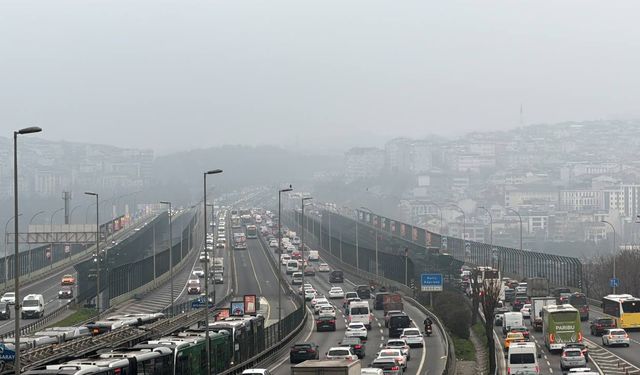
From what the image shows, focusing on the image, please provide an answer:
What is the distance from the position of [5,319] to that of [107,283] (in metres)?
9.90

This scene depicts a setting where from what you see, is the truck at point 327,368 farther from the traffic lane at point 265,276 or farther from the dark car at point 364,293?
the dark car at point 364,293

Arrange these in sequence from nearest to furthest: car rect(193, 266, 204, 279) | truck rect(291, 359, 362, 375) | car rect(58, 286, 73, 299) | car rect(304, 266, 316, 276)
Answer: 1. truck rect(291, 359, 362, 375)
2. car rect(58, 286, 73, 299)
3. car rect(193, 266, 204, 279)
4. car rect(304, 266, 316, 276)

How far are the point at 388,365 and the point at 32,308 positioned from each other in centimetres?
3812

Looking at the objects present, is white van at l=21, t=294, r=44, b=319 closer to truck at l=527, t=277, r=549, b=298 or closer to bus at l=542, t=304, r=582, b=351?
truck at l=527, t=277, r=549, b=298

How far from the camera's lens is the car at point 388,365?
4084cm

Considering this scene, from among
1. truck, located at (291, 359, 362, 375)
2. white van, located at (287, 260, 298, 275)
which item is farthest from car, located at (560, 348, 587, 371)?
white van, located at (287, 260, 298, 275)

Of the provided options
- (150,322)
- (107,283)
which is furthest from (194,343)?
(107,283)

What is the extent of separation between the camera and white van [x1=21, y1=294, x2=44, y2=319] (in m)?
74.2

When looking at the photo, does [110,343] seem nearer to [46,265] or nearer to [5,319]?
[5,319]

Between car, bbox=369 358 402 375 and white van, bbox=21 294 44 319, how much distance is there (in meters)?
37.0

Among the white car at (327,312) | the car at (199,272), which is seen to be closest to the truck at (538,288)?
the white car at (327,312)

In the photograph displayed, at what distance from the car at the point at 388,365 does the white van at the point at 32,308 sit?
37.0 meters

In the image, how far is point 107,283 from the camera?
269 feet

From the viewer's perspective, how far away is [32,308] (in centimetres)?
7438
